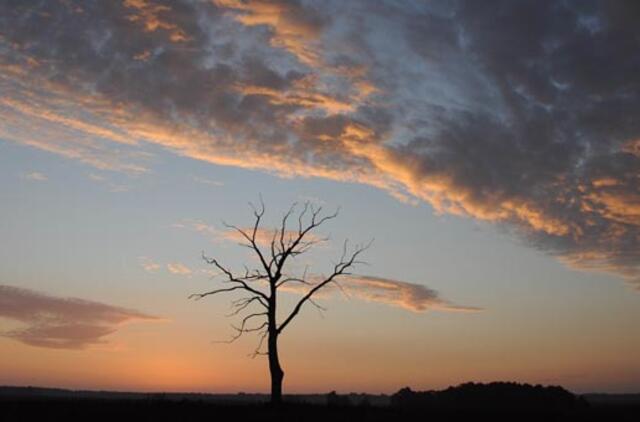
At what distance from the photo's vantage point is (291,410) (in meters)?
28.8

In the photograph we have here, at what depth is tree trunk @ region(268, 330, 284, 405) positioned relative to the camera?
34.0 metres

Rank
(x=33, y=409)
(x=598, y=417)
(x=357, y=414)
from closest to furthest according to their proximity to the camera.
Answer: (x=33, y=409) < (x=357, y=414) < (x=598, y=417)

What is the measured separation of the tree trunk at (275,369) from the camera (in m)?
34.0

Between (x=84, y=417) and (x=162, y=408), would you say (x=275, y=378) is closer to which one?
(x=162, y=408)

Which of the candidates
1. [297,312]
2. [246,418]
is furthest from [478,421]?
[297,312]

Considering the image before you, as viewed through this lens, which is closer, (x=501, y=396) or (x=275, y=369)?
(x=275, y=369)

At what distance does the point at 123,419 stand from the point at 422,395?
108603 mm

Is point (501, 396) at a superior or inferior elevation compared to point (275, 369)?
inferior

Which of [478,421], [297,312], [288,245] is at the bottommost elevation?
[478,421]

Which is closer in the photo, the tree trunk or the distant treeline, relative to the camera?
the tree trunk

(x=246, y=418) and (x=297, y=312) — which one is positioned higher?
(x=297, y=312)

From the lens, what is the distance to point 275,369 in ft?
114

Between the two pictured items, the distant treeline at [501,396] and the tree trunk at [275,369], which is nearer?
the tree trunk at [275,369]

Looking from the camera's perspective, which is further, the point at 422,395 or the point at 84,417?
the point at 422,395
